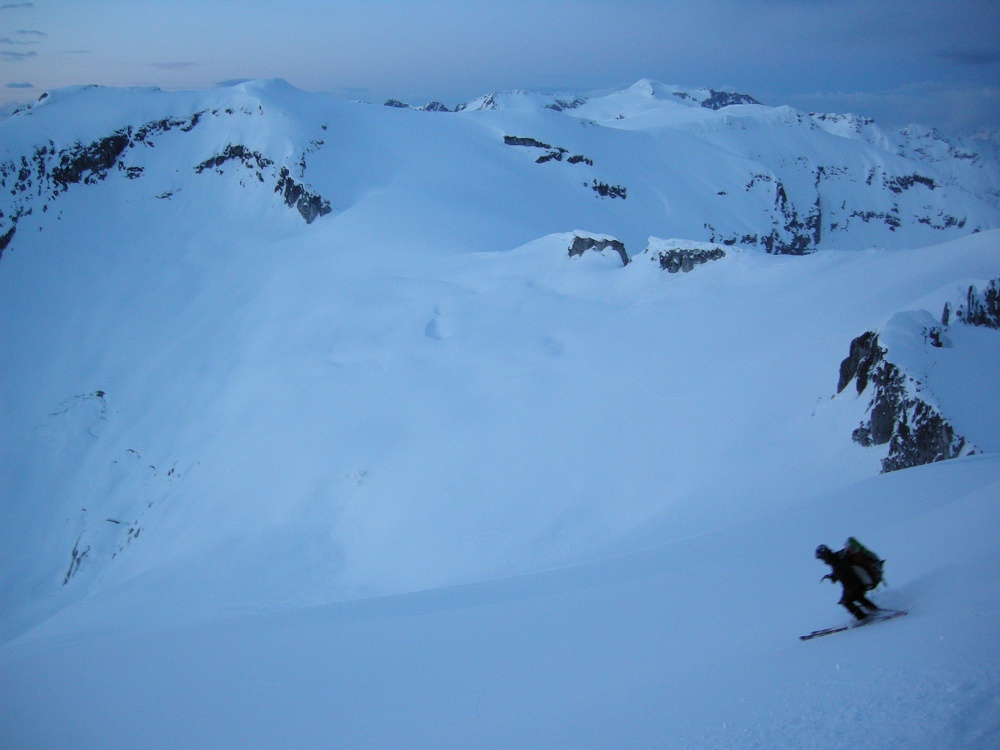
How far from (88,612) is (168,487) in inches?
420

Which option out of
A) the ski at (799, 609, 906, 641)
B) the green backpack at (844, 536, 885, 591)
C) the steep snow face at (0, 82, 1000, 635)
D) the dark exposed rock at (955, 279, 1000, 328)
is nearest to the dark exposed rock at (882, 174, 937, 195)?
the steep snow face at (0, 82, 1000, 635)

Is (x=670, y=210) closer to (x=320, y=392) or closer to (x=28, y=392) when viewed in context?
(x=320, y=392)

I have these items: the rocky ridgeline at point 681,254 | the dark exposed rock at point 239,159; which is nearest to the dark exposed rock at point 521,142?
the dark exposed rock at point 239,159

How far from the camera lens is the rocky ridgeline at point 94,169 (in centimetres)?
5375

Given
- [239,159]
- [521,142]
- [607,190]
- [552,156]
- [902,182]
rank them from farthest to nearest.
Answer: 1. [902,182]
2. [521,142]
3. [552,156]
4. [607,190]
5. [239,159]

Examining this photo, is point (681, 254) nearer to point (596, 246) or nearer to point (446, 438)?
point (596, 246)

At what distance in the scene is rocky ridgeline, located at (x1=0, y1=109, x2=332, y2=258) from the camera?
53750 millimetres

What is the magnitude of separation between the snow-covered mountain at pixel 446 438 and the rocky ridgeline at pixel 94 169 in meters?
0.32

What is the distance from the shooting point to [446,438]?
75.8 feet

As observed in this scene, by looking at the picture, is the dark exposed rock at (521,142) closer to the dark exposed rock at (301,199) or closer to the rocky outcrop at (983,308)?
the dark exposed rock at (301,199)

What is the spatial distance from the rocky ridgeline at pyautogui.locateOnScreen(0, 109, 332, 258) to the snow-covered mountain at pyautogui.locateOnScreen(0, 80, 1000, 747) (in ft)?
1.04

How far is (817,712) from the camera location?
4543mm

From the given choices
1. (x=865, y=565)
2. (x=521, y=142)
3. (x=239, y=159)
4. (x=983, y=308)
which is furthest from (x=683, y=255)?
(x=239, y=159)

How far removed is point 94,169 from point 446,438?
53414mm
